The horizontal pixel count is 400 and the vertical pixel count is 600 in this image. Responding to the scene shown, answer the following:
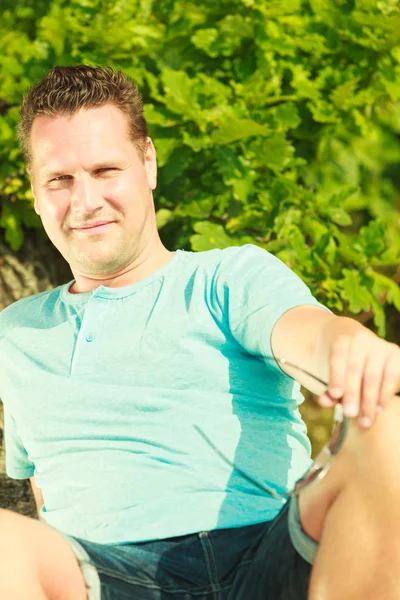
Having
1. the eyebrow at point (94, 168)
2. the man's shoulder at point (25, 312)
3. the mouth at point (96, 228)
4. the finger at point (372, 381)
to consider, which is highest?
the eyebrow at point (94, 168)

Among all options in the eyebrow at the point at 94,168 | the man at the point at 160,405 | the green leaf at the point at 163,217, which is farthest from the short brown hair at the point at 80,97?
the green leaf at the point at 163,217

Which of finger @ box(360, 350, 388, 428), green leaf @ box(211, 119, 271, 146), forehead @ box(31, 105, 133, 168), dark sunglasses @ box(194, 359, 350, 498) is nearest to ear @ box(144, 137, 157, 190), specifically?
forehead @ box(31, 105, 133, 168)

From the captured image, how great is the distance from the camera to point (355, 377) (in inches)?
55.9

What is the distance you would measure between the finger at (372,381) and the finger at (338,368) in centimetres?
4

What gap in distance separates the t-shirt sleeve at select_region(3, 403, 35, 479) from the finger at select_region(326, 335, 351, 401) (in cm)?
115

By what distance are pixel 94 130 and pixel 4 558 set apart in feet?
3.67

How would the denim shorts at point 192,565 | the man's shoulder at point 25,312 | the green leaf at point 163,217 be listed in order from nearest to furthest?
the denim shorts at point 192,565 → the man's shoulder at point 25,312 → the green leaf at point 163,217

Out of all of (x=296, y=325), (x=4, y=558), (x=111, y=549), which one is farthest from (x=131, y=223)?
(x=4, y=558)

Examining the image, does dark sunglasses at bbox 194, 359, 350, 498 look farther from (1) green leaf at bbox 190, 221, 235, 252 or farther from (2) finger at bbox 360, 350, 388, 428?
(1) green leaf at bbox 190, 221, 235, 252

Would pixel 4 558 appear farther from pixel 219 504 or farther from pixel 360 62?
pixel 360 62

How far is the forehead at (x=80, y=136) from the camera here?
218 cm

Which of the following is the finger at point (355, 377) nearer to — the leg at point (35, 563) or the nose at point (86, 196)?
the leg at point (35, 563)

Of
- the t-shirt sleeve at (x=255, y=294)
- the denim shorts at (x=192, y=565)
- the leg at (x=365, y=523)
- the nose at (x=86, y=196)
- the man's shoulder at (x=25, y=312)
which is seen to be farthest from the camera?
the man's shoulder at (x=25, y=312)

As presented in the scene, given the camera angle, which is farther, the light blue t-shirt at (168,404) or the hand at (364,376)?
the light blue t-shirt at (168,404)
